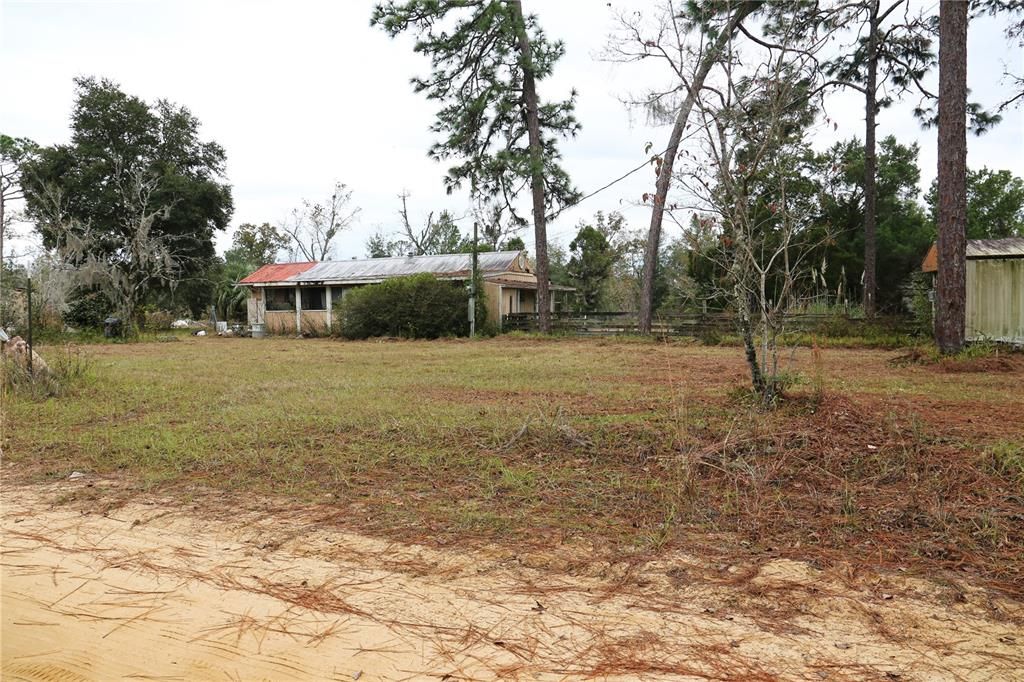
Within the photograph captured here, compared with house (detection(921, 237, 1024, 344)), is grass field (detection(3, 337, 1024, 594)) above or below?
below

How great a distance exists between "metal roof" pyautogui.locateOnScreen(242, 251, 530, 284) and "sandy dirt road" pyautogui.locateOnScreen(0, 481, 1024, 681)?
24322mm

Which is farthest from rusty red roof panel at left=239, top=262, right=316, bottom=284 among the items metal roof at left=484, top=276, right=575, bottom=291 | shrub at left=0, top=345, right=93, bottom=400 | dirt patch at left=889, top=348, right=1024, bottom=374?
dirt patch at left=889, top=348, right=1024, bottom=374

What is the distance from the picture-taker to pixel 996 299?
15117mm

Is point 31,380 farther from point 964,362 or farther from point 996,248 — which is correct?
point 996,248

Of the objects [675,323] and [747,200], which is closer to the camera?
[747,200]

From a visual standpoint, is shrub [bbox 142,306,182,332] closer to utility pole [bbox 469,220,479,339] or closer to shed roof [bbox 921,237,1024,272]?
utility pole [bbox 469,220,479,339]

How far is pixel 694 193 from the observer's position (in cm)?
695

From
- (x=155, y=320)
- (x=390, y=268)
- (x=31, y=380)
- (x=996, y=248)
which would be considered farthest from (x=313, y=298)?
(x=996, y=248)

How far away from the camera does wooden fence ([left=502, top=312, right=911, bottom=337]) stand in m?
19.0

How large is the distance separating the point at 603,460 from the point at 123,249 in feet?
113

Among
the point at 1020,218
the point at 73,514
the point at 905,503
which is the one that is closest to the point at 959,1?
the point at 905,503

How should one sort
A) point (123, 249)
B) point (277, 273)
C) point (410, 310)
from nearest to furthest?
point (410, 310), point (277, 273), point (123, 249)

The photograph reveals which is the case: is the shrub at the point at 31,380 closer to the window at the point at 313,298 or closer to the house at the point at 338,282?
the house at the point at 338,282

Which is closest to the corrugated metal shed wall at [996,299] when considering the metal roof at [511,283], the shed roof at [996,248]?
the shed roof at [996,248]
